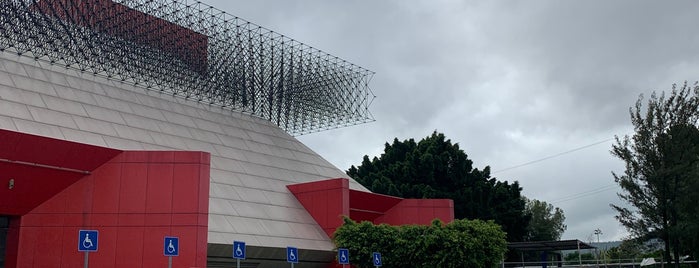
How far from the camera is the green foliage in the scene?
1091 inches

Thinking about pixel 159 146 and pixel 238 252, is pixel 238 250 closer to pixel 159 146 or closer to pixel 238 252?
pixel 238 252

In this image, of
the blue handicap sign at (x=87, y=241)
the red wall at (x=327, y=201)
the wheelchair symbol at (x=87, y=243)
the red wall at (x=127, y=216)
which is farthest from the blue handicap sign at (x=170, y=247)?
the red wall at (x=327, y=201)

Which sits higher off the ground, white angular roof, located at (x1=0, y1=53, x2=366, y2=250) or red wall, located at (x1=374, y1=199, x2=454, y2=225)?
white angular roof, located at (x1=0, y1=53, x2=366, y2=250)

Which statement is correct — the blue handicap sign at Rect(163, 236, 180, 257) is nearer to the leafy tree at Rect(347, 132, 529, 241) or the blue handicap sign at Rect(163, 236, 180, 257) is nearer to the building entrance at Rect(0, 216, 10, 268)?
the building entrance at Rect(0, 216, 10, 268)

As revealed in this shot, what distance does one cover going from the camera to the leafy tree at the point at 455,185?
160 ft

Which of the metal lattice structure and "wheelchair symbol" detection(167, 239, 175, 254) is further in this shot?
the metal lattice structure

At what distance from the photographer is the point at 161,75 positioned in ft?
112

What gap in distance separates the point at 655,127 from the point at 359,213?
1764 cm

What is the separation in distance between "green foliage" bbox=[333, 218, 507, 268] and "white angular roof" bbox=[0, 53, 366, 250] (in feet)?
7.81

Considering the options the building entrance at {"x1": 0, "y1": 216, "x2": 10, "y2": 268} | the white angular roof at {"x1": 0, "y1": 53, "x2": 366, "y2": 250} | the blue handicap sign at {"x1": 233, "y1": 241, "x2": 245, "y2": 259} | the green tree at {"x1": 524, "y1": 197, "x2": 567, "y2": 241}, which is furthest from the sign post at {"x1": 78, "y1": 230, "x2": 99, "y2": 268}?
the green tree at {"x1": 524, "y1": 197, "x2": 567, "y2": 241}

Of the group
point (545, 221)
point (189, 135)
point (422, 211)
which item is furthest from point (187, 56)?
point (545, 221)

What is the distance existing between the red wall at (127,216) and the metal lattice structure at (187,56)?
26.6ft

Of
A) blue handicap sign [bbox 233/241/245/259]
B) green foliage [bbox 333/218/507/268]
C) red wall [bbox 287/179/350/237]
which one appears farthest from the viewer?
red wall [bbox 287/179/350/237]

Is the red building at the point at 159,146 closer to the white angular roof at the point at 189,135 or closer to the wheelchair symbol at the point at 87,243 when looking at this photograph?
the white angular roof at the point at 189,135
